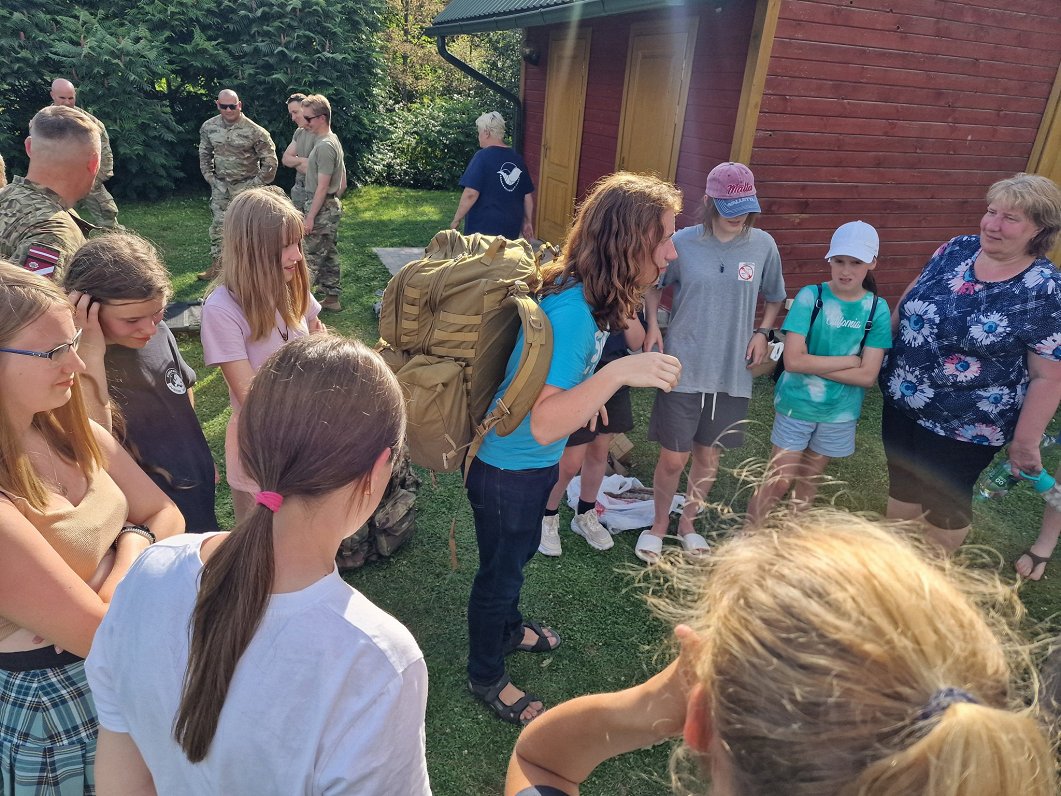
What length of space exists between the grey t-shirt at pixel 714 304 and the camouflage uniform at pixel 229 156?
6.03 m

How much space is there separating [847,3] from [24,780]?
22.9ft

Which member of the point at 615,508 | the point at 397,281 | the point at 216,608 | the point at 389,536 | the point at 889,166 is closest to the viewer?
the point at 216,608

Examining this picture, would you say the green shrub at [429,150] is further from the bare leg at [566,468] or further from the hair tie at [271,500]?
the hair tie at [271,500]

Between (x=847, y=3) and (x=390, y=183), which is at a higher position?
(x=847, y=3)

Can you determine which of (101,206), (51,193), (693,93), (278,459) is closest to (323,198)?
(101,206)

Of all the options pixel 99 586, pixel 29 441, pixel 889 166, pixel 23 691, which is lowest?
pixel 23 691

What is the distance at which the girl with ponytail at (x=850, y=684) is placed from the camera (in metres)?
0.72

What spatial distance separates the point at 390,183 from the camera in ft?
51.5

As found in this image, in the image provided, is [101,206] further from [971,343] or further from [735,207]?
[971,343]

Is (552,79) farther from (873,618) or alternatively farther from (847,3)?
(873,618)

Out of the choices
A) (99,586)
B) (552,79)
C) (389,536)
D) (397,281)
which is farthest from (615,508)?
(552,79)

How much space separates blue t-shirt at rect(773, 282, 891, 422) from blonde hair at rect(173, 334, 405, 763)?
272 cm

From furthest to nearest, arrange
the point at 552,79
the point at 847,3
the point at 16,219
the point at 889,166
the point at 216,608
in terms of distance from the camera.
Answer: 1. the point at 552,79
2. the point at 889,166
3. the point at 847,3
4. the point at 16,219
5. the point at 216,608

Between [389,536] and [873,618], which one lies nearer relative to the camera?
[873,618]
